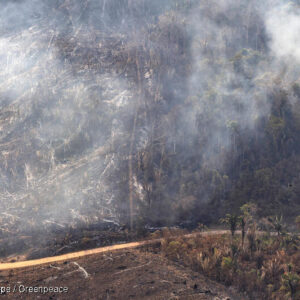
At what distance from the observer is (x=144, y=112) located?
42.2 meters

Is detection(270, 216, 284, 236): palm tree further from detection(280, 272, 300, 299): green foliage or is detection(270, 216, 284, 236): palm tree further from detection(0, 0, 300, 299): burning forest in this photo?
detection(280, 272, 300, 299): green foliage

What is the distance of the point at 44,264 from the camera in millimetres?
24766

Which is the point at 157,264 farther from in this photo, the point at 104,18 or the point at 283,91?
the point at 104,18

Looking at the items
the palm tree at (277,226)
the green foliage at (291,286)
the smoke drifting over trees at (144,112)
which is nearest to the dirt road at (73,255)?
the smoke drifting over trees at (144,112)

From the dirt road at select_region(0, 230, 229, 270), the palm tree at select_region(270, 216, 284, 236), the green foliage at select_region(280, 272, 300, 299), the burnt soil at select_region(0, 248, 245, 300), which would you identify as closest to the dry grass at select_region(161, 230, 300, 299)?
the green foliage at select_region(280, 272, 300, 299)

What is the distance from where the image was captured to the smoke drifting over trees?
33.2 meters

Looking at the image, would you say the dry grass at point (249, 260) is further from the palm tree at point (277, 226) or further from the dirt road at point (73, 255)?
the dirt road at point (73, 255)

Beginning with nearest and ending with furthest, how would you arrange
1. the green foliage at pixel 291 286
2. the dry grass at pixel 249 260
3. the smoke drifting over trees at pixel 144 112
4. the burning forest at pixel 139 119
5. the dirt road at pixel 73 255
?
1. the green foliage at pixel 291 286
2. the dry grass at pixel 249 260
3. the dirt road at pixel 73 255
4. the burning forest at pixel 139 119
5. the smoke drifting over trees at pixel 144 112

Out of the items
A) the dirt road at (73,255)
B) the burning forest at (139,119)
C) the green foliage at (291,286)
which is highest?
the burning forest at (139,119)

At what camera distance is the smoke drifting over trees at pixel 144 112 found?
3325 centimetres

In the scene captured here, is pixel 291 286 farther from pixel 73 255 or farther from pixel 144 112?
pixel 144 112

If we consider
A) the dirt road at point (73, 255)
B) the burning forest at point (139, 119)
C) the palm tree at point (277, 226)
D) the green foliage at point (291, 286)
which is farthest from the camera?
the burning forest at point (139, 119)

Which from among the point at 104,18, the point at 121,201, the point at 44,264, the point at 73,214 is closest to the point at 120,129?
the point at 121,201

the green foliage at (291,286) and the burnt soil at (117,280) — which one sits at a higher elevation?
the burnt soil at (117,280)
